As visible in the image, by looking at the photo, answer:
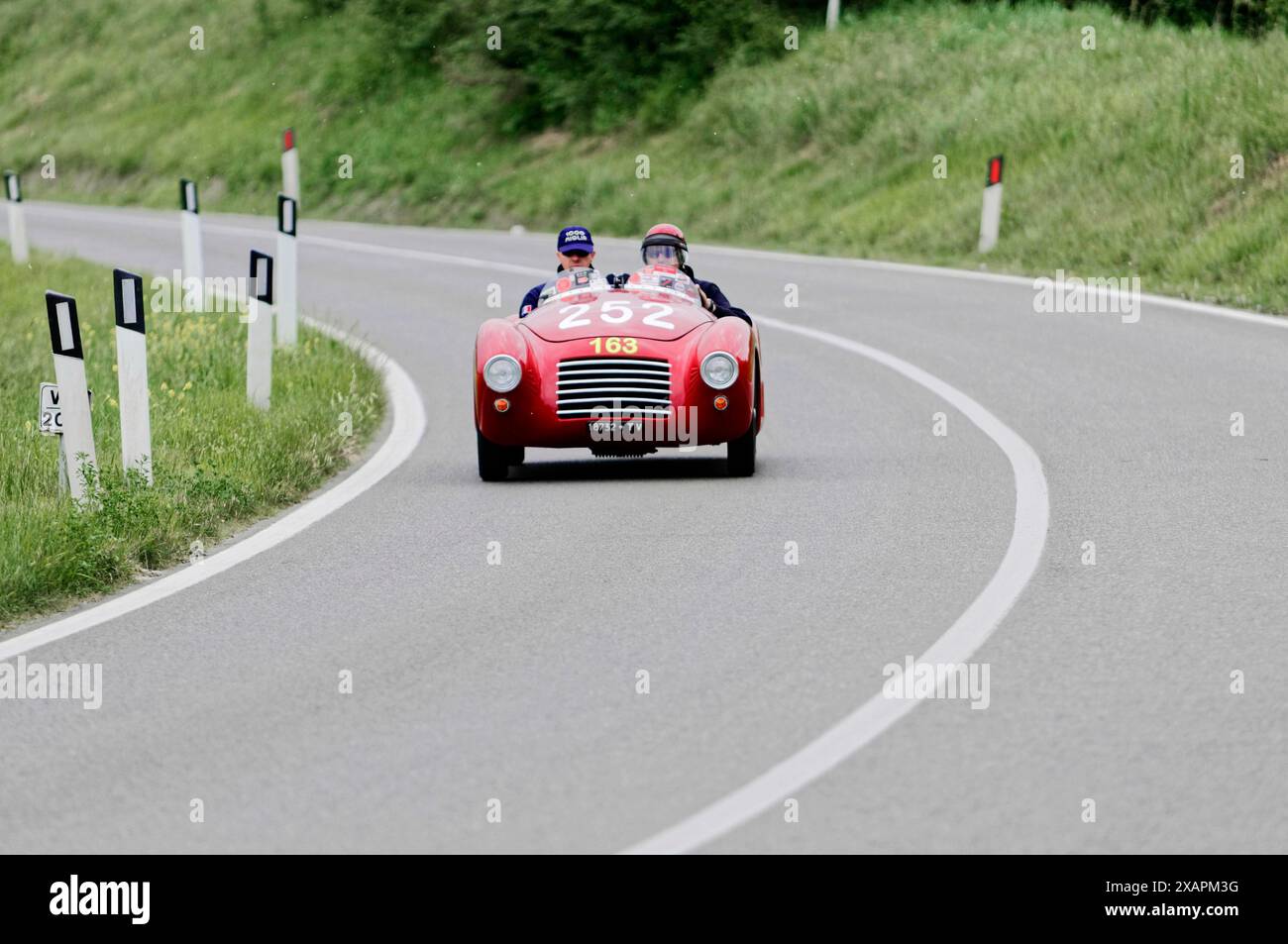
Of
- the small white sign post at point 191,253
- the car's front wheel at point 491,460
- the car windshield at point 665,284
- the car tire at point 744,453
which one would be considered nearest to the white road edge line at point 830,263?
the small white sign post at point 191,253

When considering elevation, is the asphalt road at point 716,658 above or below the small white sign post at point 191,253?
below

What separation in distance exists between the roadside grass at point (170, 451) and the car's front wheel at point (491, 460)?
88 centimetres

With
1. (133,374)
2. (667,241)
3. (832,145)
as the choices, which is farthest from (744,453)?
(832,145)

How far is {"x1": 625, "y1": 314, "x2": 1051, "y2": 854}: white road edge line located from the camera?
16.6 ft

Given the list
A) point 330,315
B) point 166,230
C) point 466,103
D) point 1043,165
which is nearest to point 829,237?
point 1043,165

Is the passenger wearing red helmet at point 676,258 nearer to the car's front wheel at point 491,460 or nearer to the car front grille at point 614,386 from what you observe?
the car front grille at point 614,386

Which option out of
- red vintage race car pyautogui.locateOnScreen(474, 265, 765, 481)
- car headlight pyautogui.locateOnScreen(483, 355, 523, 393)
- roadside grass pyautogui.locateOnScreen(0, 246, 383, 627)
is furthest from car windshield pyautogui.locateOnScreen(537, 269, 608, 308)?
roadside grass pyautogui.locateOnScreen(0, 246, 383, 627)

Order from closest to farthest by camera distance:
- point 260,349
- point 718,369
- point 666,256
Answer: point 718,369
point 666,256
point 260,349

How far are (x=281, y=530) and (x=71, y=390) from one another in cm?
113

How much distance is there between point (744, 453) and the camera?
35.4 ft

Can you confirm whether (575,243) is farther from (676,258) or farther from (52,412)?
(52,412)

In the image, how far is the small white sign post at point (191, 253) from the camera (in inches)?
714

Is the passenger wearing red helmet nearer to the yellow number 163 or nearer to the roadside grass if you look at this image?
the yellow number 163
